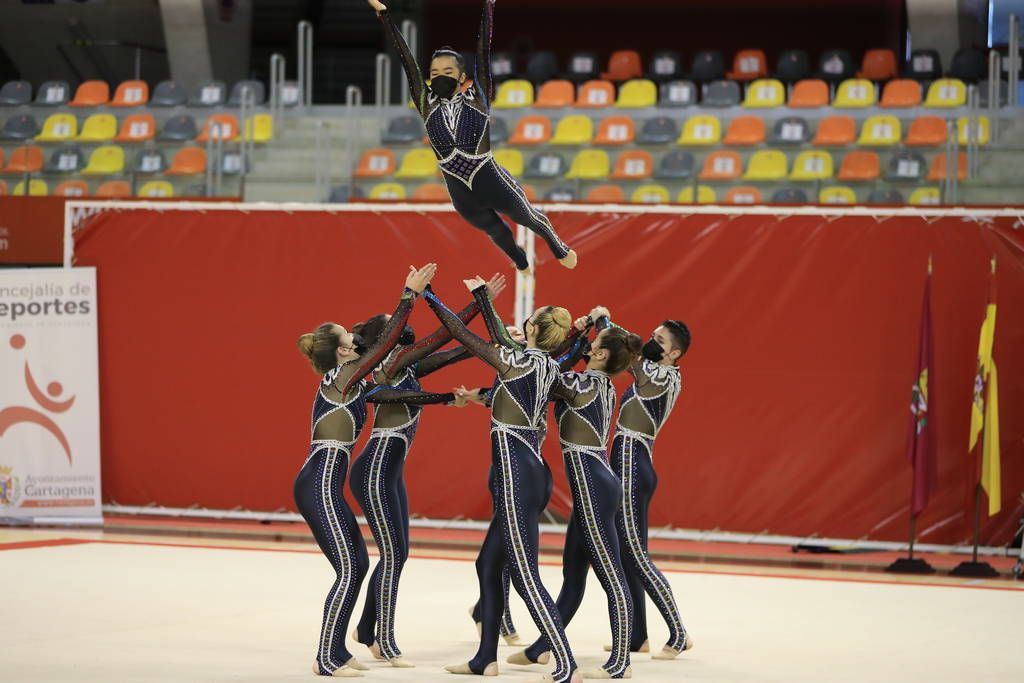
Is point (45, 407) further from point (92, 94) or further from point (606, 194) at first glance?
point (92, 94)

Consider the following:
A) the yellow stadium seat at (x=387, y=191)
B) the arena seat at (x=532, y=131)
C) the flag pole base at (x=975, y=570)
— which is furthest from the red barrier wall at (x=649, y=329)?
the arena seat at (x=532, y=131)

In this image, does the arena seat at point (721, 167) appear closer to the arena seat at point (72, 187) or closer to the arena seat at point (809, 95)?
the arena seat at point (809, 95)

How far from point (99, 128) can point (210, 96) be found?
1.38m

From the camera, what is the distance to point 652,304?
10414mm

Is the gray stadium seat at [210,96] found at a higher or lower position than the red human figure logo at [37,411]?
higher

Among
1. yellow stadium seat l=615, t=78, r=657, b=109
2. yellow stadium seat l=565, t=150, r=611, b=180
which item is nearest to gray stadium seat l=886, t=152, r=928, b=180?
yellow stadium seat l=565, t=150, r=611, b=180

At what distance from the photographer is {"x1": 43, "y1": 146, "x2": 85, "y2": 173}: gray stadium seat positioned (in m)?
15.4

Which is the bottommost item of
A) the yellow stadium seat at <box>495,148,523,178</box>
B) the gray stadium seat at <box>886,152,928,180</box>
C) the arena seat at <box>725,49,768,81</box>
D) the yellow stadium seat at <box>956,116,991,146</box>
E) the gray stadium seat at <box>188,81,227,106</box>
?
the gray stadium seat at <box>886,152,928,180</box>

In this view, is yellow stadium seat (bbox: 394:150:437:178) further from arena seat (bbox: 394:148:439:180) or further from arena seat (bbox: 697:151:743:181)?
arena seat (bbox: 697:151:743:181)

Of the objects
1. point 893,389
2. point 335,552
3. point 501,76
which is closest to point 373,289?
point 893,389

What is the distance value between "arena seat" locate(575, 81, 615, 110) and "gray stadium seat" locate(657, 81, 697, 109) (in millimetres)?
597

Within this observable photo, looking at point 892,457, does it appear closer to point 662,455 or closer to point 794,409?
point 794,409

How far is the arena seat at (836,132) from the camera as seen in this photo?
1424cm

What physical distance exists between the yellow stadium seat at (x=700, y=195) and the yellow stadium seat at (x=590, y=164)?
959 millimetres
